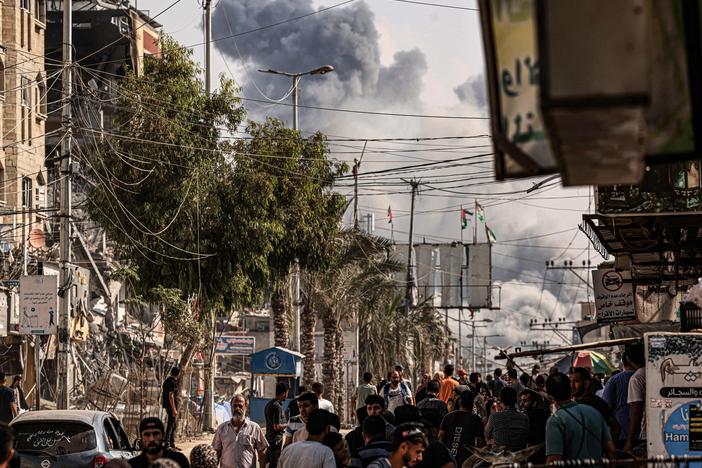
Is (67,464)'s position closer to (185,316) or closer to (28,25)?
(185,316)

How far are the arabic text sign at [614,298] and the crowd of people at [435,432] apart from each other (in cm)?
664

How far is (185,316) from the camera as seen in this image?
32.4 meters

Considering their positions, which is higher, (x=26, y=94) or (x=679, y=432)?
(x=26, y=94)

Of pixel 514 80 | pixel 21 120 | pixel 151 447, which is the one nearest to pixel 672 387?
pixel 151 447

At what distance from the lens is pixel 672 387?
11570 mm

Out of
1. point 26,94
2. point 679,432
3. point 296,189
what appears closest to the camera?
point 679,432

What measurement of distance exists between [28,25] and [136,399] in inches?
Result: 764

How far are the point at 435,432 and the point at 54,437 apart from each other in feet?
18.4

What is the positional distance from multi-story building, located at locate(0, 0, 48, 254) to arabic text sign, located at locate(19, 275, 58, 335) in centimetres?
1758

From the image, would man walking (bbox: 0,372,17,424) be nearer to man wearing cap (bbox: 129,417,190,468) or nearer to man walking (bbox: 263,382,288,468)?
man walking (bbox: 263,382,288,468)

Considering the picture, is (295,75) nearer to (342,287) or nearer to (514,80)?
(342,287)

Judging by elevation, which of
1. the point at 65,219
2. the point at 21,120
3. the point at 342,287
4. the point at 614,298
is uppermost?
the point at 21,120

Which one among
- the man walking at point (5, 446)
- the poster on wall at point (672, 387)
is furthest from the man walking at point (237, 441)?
the man walking at point (5, 446)

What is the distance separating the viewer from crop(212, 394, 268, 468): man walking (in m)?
14.6
